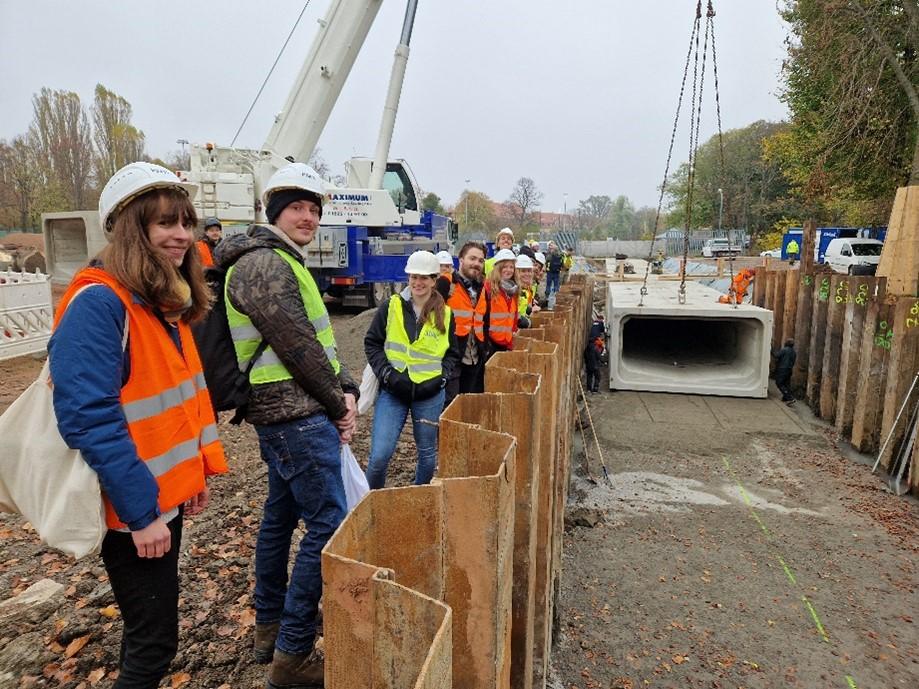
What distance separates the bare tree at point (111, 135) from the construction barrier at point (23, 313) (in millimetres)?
33296

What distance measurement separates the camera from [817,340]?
7.95 meters

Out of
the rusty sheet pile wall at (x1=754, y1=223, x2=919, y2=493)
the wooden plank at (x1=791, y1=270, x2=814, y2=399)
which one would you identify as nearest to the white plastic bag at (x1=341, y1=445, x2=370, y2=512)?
the rusty sheet pile wall at (x1=754, y1=223, x2=919, y2=493)

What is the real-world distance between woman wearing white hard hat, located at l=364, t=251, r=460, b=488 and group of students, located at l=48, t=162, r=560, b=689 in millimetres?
960

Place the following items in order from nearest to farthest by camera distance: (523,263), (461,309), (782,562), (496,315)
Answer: (782,562), (461,309), (496,315), (523,263)

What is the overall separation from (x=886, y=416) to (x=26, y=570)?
687cm

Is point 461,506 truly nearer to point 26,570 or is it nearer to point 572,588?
point 572,588

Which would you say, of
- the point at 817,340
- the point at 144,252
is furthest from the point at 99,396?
the point at 817,340

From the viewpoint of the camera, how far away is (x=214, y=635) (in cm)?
296

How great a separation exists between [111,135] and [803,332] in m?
43.1

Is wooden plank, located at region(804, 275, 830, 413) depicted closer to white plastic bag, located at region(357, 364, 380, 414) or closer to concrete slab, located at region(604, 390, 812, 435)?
concrete slab, located at region(604, 390, 812, 435)

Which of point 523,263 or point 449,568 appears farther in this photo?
point 523,263

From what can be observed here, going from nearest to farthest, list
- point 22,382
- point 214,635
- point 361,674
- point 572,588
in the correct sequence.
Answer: point 361,674, point 214,635, point 572,588, point 22,382

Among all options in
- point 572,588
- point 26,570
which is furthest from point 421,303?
point 26,570

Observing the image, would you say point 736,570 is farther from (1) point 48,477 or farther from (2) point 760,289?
(2) point 760,289
